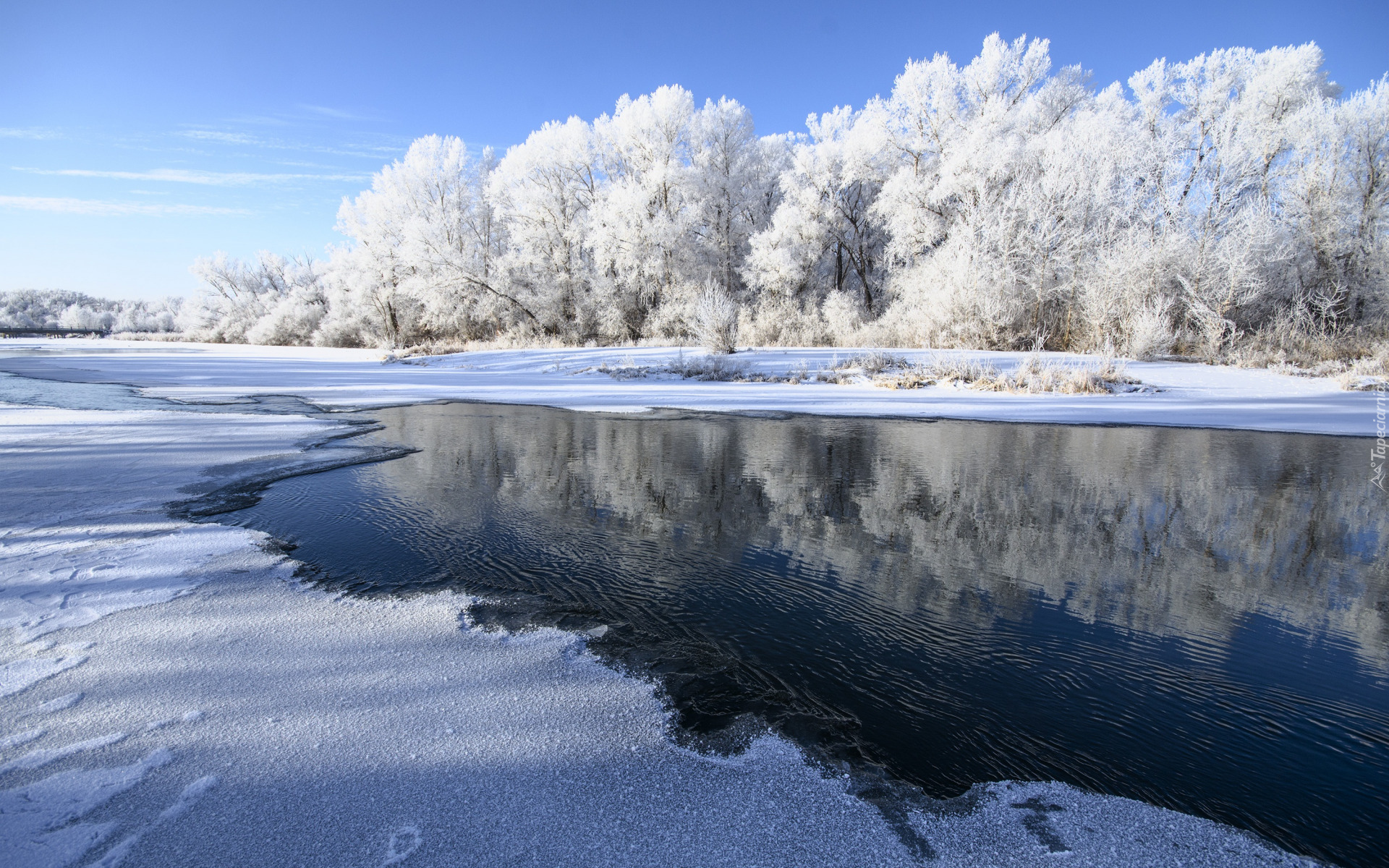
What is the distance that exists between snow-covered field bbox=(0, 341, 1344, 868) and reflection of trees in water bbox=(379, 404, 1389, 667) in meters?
1.49

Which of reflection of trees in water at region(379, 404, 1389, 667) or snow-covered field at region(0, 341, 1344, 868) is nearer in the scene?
snow-covered field at region(0, 341, 1344, 868)

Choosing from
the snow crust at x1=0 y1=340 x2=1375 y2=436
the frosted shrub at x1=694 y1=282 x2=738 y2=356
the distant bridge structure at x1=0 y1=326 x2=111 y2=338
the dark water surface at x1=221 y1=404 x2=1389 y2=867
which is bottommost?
the dark water surface at x1=221 y1=404 x2=1389 y2=867

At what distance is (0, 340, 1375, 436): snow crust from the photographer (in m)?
10.8

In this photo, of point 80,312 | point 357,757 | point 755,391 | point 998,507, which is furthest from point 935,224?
point 80,312

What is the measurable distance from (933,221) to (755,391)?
16.9 m

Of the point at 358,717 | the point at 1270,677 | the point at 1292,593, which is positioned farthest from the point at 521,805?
the point at 1292,593

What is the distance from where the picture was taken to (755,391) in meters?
14.4

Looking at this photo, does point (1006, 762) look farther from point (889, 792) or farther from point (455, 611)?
point (455, 611)

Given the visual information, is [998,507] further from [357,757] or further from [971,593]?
[357,757]

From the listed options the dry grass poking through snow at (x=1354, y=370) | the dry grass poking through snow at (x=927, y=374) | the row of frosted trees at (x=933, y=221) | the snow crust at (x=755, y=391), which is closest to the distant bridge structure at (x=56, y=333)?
the row of frosted trees at (x=933, y=221)

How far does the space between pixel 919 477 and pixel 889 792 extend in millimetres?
4827

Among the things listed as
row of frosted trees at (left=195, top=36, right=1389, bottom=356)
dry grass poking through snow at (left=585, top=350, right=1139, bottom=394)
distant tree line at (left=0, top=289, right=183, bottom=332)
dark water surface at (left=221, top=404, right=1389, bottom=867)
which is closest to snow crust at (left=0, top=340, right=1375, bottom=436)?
dry grass poking through snow at (left=585, top=350, right=1139, bottom=394)

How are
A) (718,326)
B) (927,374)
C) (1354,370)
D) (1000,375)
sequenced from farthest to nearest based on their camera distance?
(718,326) → (927,374) → (1000,375) → (1354,370)

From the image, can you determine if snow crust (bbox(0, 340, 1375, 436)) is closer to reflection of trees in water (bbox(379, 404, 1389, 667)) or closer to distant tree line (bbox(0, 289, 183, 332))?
reflection of trees in water (bbox(379, 404, 1389, 667))
